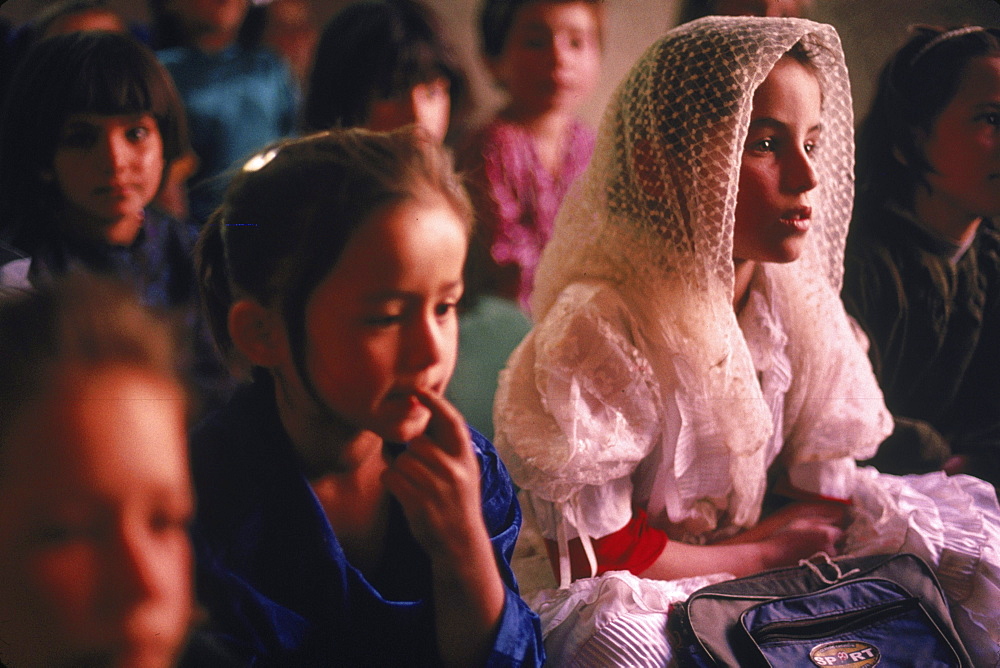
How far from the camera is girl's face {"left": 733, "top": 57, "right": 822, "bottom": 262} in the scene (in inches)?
36.2

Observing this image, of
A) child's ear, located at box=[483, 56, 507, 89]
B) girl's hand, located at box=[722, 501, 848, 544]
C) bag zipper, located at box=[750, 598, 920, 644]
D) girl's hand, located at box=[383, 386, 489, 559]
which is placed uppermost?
child's ear, located at box=[483, 56, 507, 89]

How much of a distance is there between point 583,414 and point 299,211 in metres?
0.42

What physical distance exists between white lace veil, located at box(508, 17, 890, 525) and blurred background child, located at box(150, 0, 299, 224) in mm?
417

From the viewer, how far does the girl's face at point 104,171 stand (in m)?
0.80

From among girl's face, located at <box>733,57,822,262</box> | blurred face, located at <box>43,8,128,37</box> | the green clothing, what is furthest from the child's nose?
the green clothing

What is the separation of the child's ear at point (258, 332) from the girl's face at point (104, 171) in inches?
7.9

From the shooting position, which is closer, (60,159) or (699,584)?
(60,159)

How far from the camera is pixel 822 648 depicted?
92 centimetres

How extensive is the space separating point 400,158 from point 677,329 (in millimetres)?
421

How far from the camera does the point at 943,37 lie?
1.10 metres

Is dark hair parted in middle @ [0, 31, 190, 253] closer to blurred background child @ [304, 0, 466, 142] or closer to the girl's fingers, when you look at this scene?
blurred background child @ [304, 0, 466, 142]

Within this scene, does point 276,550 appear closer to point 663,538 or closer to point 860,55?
point 663,538

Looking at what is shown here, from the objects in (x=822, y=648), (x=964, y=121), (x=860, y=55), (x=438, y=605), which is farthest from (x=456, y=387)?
(x=964, y=121)

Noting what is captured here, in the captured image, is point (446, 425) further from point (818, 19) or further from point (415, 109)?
point (818, 19)
